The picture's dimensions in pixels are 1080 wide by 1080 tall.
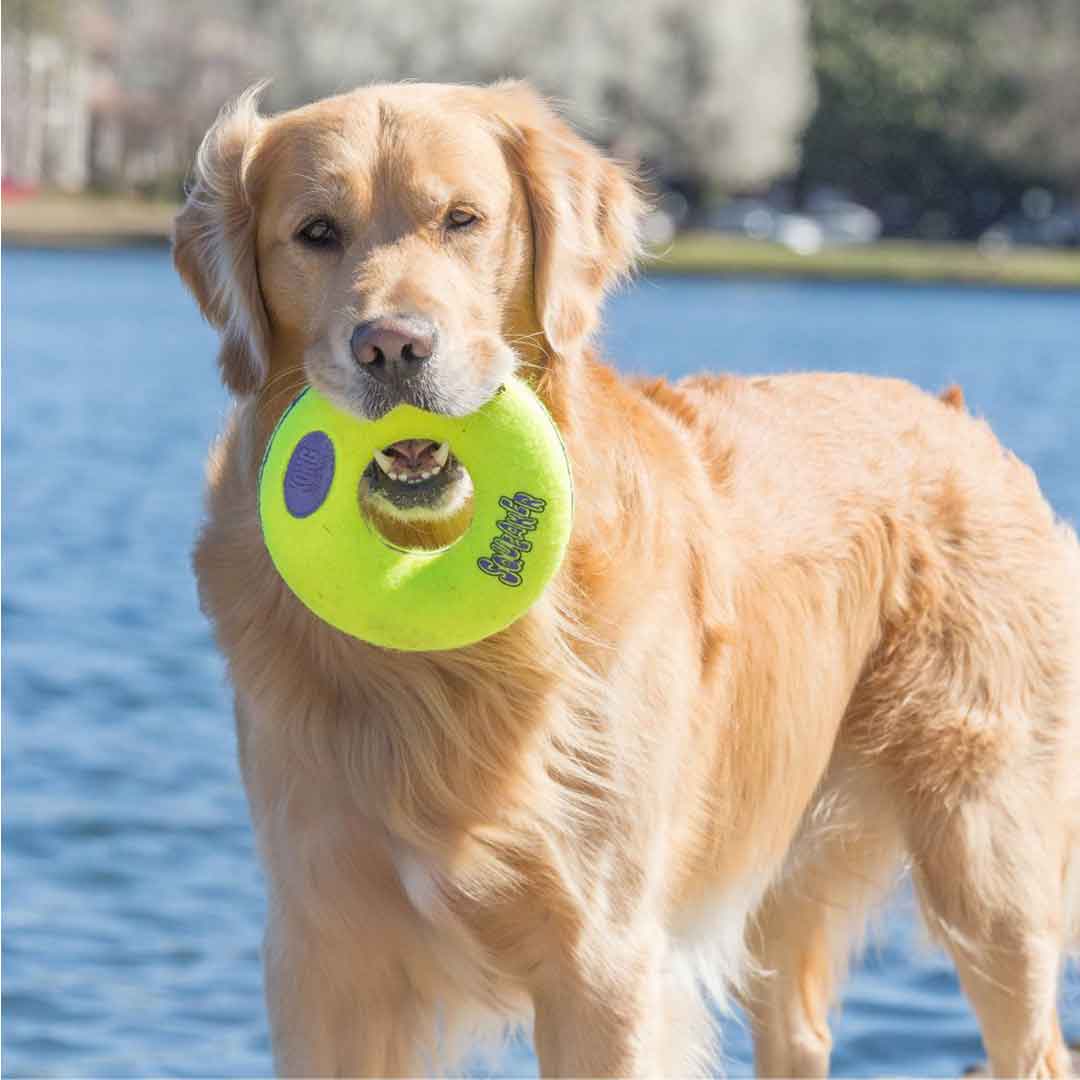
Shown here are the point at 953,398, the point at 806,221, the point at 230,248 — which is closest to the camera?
the point at 230,248

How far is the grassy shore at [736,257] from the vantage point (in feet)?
157

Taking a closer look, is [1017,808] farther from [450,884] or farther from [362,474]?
[362,474]

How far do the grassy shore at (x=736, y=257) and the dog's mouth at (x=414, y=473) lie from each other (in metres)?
40.2

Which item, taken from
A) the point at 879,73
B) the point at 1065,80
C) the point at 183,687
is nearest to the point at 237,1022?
the point at 183,687

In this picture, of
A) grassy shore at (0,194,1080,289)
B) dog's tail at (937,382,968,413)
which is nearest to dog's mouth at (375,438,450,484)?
dog's tail at (937,382,968,413)

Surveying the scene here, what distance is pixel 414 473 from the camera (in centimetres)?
379

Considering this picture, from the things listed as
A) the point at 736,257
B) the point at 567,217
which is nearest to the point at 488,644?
the point at 567,217

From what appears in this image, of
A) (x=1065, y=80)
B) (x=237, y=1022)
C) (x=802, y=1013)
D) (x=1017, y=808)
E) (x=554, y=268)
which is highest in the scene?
(x=554, y=268)

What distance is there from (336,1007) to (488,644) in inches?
30.9

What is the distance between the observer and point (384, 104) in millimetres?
3846

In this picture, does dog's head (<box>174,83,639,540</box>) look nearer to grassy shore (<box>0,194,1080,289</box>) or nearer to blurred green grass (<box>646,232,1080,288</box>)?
grassy shore (<box>0,194,1080,289</box>)

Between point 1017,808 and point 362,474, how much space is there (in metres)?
2.01

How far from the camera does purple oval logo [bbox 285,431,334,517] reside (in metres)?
3.71

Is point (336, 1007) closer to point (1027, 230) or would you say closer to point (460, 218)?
point (460, 218)
